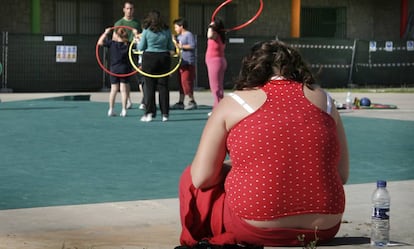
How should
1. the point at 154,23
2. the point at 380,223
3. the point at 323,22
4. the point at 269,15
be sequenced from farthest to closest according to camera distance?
the point at 323,22 < the point at 269,15 < the point at 154,23 < the point at 380,223

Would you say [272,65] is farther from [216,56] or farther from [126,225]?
[216,56]

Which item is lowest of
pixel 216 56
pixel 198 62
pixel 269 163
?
pixel 198 62

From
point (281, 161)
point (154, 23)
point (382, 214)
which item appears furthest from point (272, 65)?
point (154, 23)

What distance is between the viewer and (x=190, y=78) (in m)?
21.3

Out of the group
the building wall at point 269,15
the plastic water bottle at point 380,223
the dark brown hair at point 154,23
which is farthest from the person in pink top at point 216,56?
the building wall at point 269,15

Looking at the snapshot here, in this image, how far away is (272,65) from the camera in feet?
19.5

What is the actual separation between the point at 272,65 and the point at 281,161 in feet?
1.84

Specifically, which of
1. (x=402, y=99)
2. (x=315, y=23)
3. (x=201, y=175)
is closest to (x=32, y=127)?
(x=201, y=175)

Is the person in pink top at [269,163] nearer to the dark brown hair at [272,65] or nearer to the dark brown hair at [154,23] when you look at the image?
the dark brown hair at [272,65]

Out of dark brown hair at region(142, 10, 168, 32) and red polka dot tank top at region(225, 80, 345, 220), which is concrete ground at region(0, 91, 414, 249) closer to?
red polka dot tank top at region(225, 80, 345, 220)

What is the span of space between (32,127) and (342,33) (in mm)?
25415

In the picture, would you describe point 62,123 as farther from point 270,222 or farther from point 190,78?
point 270,222

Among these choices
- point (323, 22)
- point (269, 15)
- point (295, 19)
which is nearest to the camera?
point (295, 19)

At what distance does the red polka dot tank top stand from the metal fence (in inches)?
772
